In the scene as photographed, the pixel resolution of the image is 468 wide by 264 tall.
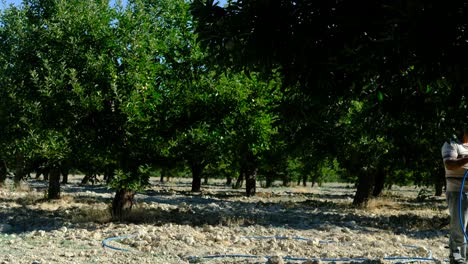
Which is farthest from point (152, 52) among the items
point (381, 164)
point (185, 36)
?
point (381, 164)

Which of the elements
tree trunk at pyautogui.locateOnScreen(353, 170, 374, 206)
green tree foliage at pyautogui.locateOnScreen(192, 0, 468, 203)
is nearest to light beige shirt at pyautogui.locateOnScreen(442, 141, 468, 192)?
green tree foliage at pyautogui.locateOnScreen(192, 0, 468, 203)

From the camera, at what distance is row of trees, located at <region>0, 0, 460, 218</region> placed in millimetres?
4160

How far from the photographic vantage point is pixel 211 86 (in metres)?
11.8

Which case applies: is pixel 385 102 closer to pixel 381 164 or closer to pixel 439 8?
pixel 439 8

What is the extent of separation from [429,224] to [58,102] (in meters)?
9.29

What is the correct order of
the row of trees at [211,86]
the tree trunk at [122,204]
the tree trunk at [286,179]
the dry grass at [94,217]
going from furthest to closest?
1. the tree trunk at [286,179]
2. the tree trunk at [122,204]
3. the dry grass at [94,217]
4. the row of trees at [211,86]

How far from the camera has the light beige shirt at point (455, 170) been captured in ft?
22.1

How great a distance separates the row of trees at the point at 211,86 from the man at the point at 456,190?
673 mm

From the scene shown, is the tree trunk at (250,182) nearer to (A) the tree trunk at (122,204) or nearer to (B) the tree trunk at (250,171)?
(B) the tree trunk at (250,171)

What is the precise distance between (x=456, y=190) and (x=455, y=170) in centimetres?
26

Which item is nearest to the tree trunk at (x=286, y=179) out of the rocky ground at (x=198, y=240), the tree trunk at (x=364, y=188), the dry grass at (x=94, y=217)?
the tree trunk at (x=364, y=188)

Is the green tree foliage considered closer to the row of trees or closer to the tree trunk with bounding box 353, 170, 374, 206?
the row of trees

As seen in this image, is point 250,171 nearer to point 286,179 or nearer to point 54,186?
point 54,186

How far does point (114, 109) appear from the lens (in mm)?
11039
